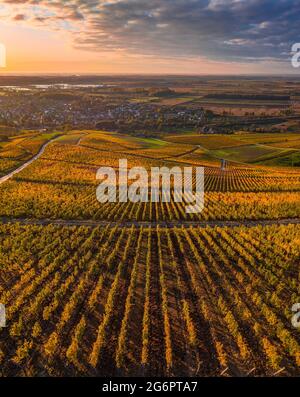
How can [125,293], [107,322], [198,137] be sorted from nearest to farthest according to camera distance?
1. [107,322]
2. [125,293]
3. [198,137]

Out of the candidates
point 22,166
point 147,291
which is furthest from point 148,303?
point 22,166

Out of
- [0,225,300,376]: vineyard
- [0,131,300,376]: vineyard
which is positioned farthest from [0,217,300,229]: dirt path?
[0,225,300,376]: vineyard

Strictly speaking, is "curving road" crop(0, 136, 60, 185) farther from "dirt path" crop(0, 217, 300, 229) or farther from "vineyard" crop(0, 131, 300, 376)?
"dirt path" crop(0, 217, 300, 229)

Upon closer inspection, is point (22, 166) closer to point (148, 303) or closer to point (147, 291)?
point (147, 291)

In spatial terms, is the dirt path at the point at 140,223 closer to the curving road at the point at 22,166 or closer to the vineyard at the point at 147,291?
the vineyard at the point at 147,291

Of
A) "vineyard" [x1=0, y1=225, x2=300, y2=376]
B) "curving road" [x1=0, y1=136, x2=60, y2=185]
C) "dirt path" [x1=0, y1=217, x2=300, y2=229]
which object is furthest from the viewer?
"curving road" [x1=0, y1=136, x2=60, y2=185]

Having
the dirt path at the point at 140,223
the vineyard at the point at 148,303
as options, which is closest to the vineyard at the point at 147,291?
the vineyard at the point at 148,303

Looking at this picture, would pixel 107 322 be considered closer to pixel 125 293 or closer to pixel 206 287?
pixel 125 293

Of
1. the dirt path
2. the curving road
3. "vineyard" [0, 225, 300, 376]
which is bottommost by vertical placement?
"vineyard" [0, 225, 300, 376]
